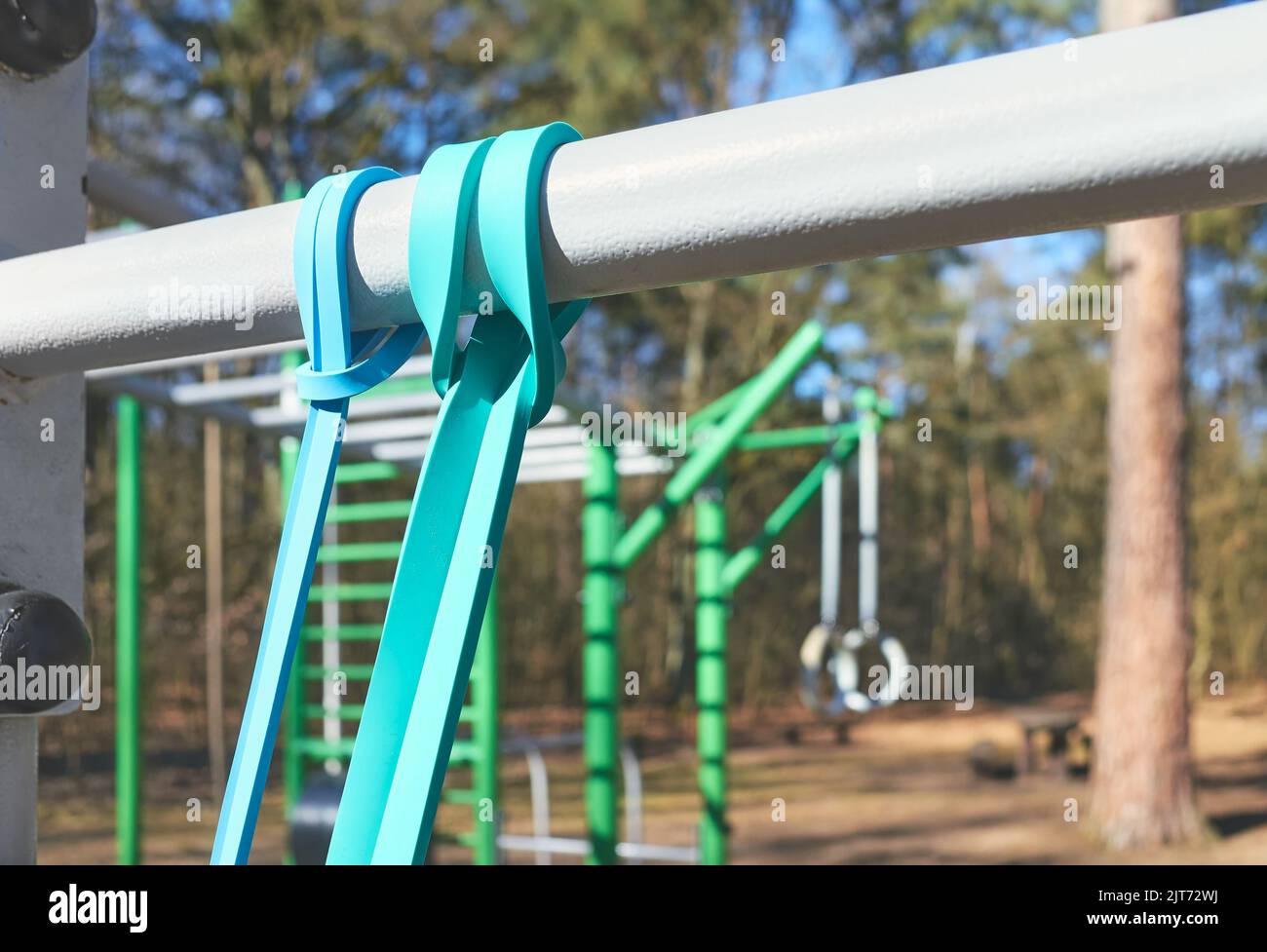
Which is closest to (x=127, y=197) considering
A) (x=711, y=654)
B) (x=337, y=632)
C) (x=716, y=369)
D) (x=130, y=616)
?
(x=130, y=616)

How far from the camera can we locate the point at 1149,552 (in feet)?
19.9

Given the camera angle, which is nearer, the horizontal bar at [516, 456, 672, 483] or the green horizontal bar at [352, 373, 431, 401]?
the green horizontal bar at [352, 373, 431, 401]

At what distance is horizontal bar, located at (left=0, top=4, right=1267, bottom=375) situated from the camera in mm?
330

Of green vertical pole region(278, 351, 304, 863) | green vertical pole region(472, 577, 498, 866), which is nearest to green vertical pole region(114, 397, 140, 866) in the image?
green vertical pole region(278, 351, 304, 863)

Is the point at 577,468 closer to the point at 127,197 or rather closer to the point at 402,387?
the point at 402,387

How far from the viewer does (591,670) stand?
147 inches

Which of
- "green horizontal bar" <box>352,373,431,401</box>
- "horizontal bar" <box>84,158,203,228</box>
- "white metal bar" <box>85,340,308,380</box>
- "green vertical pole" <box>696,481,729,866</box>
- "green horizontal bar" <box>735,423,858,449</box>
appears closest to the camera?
"white metal bar" <box>85,340,308,380</box>

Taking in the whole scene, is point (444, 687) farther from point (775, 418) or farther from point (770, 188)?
point (775, 418)

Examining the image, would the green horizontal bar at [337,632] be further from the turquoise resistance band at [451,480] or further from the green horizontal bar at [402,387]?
the turquoise resistance band at [451,480]

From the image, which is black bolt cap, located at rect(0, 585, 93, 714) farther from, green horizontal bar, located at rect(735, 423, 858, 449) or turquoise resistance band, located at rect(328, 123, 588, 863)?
green horizontal bar, located at rect(735, 423, 858, 449)

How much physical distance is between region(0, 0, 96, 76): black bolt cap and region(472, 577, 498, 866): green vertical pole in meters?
3.09

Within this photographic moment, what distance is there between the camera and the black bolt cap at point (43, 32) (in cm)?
65

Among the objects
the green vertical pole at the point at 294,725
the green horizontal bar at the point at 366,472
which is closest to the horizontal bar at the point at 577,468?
the green horizontal bar at the point at 366,472

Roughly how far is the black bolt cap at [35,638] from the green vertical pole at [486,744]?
3087 mm
